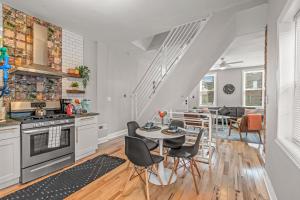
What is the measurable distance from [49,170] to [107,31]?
10.6 feet

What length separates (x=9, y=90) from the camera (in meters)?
2.74

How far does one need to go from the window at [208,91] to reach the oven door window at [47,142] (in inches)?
298

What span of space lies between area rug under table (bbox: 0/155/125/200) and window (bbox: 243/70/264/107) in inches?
284

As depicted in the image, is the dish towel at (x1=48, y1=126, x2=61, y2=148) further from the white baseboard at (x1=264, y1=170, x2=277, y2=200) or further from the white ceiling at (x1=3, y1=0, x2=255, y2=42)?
the white baseboard at (x1=264, y1=170, x2=277, y2=200)

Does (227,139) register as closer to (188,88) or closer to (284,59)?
(188,88)

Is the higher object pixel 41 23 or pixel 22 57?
pixel 41 23

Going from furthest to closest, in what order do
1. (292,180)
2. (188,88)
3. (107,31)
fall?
(188,88)
(107,31)
(292,180)

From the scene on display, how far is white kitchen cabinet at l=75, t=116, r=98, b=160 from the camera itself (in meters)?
3.23

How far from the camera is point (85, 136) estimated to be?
3412 millimetres

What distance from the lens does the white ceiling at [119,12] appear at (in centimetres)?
271

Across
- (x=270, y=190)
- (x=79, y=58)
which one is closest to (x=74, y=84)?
(x=79, y=58)

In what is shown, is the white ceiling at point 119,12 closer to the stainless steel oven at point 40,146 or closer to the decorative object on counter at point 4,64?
the decorative object on counter at point 4,64

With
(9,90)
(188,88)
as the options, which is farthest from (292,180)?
(9,90)

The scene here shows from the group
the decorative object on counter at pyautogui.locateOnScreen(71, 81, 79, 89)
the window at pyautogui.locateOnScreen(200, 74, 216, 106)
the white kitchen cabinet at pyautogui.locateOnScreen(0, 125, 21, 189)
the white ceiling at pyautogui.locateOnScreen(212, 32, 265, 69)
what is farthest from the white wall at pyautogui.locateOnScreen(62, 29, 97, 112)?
the window at pyautogui.locateOnScreen(200, 74, 216, 106)
